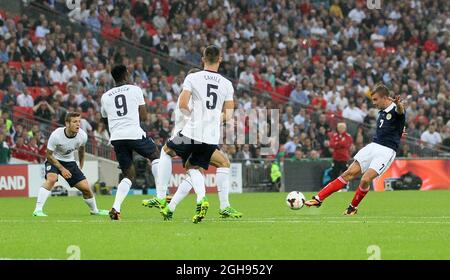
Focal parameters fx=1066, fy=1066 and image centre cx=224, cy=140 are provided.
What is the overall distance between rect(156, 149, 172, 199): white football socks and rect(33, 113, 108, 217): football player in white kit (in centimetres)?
289

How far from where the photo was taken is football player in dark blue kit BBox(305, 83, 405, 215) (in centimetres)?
1834

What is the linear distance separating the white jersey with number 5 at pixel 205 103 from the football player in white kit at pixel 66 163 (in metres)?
4.40

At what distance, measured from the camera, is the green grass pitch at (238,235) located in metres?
11.7

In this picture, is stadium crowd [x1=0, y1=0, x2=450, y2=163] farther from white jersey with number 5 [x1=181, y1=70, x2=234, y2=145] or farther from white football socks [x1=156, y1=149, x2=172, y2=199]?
white jersey with number 5 [x1=181, y1=70, x2=234, y2=145]

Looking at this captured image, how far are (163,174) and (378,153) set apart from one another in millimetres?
4112

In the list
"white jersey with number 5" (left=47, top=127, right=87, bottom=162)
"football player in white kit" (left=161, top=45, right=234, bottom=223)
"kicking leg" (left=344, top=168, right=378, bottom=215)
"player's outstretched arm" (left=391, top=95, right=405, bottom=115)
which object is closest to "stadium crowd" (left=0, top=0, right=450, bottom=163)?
"white jersey with number 5" (left=47, top=127, right=87, bottom=162)

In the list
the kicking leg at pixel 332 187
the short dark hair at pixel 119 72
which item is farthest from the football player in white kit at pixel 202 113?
the kicking leg at pixel 332 187

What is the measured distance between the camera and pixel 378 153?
18.5 m

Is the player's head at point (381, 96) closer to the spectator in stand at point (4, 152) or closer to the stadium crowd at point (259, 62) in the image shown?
the stadium crowd at point (259, 62)

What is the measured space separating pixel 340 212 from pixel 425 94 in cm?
2053

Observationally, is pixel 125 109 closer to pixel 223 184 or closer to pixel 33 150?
pixel 223 184

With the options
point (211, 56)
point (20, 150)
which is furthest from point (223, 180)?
point (20, 150)
